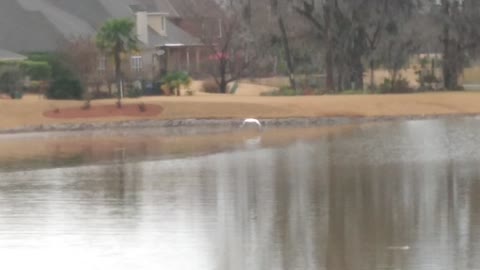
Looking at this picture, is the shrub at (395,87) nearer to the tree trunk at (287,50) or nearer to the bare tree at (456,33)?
the bare tree at (456,33)

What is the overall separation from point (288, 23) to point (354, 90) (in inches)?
190

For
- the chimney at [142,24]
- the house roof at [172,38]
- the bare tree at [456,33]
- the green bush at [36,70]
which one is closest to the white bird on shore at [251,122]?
the green bush at [36,70]

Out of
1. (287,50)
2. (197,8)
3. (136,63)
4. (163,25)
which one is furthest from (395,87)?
(197,8)

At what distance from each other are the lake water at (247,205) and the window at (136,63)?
25.1 meters

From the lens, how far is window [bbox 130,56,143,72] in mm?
69000

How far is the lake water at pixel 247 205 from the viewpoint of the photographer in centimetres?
2028

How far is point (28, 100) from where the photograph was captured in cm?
5631

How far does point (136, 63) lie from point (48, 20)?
5501 millimetres

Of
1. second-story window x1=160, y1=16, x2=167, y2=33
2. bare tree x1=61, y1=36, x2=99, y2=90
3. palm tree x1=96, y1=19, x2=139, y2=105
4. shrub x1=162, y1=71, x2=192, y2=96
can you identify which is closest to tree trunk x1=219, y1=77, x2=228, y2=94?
shrub x1=162, y1=71, x2=192, y2=96

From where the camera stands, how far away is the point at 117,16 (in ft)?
257

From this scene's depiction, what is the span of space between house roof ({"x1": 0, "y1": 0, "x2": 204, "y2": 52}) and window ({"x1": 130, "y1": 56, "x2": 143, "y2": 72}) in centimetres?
318

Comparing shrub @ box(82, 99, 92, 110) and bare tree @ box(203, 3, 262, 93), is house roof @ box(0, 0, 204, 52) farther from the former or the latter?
shrub @ box(82, 99, 92, 110)

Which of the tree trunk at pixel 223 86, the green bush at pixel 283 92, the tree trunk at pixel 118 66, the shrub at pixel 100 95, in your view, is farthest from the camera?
the tree trunk at pixel 223 86

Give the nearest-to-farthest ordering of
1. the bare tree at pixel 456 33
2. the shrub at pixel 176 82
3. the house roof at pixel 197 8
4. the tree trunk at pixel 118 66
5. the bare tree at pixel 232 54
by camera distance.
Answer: the tree trunk at pixel 118 66 → the bare tree at pixel 456 33 → the shrub at pixel 176 82 → the bare tree at pixel 232 54 → the house roof at pixel 197 8
